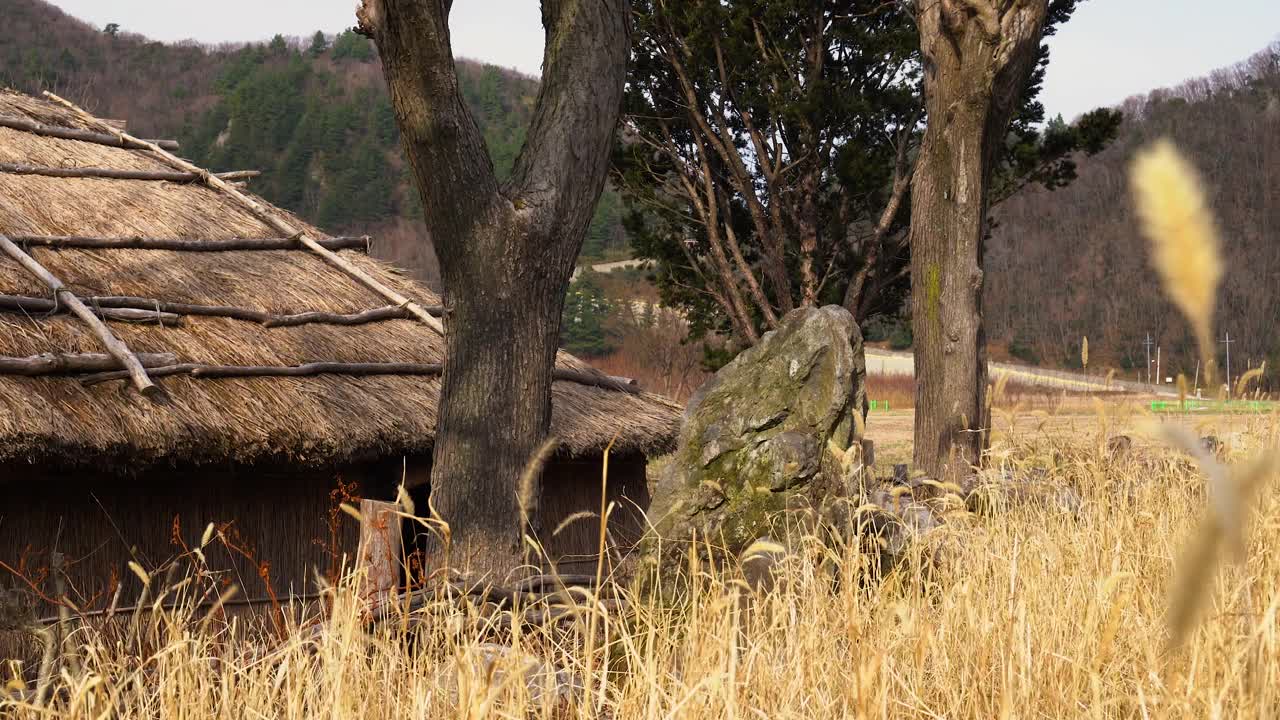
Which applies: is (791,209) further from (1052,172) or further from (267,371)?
(267,371)

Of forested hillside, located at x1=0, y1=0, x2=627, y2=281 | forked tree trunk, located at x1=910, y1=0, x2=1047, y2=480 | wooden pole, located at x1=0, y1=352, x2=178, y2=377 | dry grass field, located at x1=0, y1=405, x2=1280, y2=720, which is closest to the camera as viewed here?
dry grass field, located at x1=0, y1=405, x2=1280, y2=720

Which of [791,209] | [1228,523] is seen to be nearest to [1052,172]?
[791,209]

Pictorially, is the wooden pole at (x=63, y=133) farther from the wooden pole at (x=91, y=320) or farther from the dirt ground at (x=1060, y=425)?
the dirt ground at (x=1060, y=425)

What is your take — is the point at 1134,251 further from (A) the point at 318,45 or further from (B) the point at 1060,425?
(A) the point at 318,45

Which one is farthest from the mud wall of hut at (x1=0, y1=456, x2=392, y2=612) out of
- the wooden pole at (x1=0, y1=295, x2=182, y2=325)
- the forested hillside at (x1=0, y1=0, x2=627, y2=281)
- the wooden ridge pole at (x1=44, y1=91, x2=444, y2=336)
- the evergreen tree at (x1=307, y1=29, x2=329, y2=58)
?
the evergreen tree at (x1=307, y1=29, x2=329, y2=58)

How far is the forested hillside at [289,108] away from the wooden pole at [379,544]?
167 ft

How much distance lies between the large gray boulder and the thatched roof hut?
78cm

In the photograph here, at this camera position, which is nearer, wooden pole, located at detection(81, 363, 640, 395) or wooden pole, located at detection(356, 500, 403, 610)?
wooden pole, located at detection(356, 500, 403, 610)

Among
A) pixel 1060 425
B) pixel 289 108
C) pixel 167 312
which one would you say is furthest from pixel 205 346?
pixel 289 108

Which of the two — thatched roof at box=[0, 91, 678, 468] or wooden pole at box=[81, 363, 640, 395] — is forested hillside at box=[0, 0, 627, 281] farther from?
wooden pole at box=[81, 363, 640, 395]

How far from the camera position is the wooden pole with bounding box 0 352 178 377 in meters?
5.64

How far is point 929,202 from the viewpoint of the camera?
775cm

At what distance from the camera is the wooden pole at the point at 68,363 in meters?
5.64

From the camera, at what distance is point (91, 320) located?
20.6 ft
